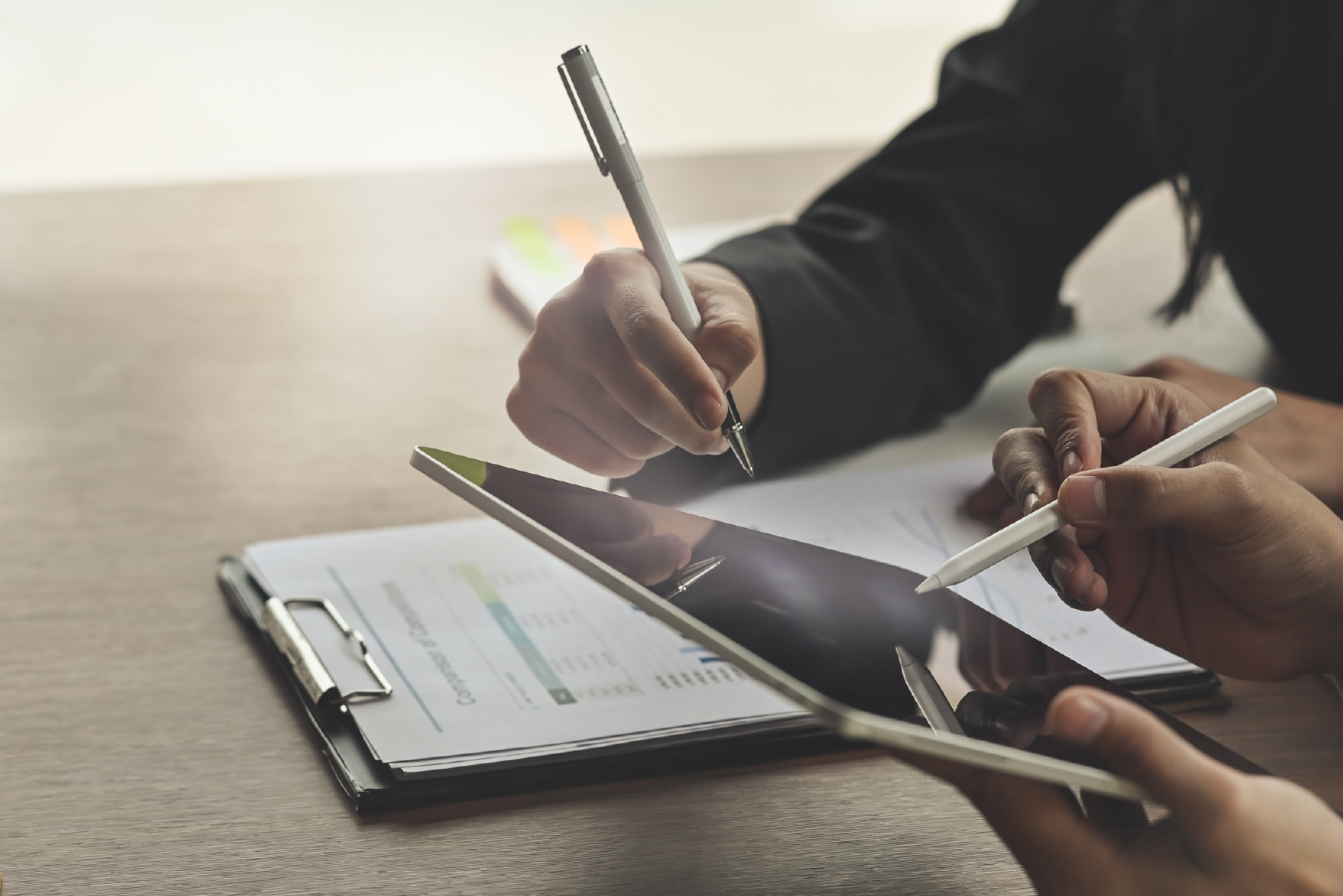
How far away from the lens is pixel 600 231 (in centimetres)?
106

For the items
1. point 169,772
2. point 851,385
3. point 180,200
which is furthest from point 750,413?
point 180,200

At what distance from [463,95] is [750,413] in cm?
293

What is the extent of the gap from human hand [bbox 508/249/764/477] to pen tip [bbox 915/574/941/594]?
11cm

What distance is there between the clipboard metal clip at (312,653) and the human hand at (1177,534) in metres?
0.27

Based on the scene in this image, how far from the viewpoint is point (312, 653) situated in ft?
A: 1.71

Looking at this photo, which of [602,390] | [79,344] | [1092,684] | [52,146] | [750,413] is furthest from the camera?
[52,146]

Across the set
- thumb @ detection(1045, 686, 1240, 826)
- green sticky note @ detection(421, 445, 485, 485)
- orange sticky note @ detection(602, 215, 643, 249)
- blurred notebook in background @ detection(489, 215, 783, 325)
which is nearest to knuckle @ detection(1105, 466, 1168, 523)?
thumb @ detection(1045, 686, 1240, 826)

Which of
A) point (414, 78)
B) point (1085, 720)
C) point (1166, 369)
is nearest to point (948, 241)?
point (1166, 369)

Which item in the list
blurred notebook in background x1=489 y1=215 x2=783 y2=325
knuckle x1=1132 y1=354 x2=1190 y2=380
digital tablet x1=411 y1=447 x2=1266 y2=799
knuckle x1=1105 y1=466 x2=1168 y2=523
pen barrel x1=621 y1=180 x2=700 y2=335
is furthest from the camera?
blurred notebook in background x1=489 y1=215 x2=783 y2=325

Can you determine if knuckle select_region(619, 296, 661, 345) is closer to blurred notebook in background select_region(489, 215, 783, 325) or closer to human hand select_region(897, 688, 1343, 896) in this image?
human hand select_region(897, 688, 1343, 896)

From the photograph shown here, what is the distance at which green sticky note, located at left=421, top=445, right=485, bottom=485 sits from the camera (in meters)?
0.44

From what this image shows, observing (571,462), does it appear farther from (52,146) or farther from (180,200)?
(52,146)

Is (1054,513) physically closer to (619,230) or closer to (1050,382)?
(1050,382)

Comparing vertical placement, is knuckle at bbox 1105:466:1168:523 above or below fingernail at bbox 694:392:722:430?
below
